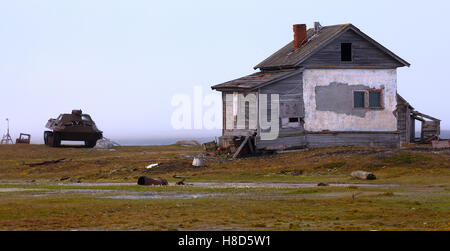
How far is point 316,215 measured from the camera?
66.0ft

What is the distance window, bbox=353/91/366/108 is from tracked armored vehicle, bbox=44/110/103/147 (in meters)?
23.0

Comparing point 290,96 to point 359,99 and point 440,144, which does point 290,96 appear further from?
point 440,144

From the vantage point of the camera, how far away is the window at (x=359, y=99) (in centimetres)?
4900

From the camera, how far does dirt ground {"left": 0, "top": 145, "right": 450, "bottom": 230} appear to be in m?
18.7

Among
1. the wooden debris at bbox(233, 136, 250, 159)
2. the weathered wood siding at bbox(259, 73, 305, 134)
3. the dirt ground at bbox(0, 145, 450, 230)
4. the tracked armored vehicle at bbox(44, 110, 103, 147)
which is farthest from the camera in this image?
the tracked armored vehicle at bbox(44, 110, 103, 147)

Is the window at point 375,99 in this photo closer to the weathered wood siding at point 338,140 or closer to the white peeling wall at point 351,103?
the white peeling wall at point 351,103

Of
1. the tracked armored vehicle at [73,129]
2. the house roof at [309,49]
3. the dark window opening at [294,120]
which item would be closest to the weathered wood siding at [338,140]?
the dark window opening at [294,120]

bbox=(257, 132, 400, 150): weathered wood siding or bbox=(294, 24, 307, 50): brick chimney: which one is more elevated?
bbox=(294, 24, 307, 50): brick chimney

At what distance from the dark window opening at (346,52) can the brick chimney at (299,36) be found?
3618 millimetres

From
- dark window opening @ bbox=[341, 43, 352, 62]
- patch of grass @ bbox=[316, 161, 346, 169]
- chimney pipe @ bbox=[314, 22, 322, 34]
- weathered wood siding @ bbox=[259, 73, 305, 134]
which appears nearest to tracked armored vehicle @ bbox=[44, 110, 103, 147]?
chimney pipe @ bbox=[314, 22, 322, 34]

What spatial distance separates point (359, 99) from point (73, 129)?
23521 mm

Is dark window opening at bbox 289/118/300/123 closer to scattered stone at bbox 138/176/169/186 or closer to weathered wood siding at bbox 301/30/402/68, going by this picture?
weathered wood siding at bbox 301/30/402/68

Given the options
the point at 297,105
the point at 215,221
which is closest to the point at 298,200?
the point at 215,221
